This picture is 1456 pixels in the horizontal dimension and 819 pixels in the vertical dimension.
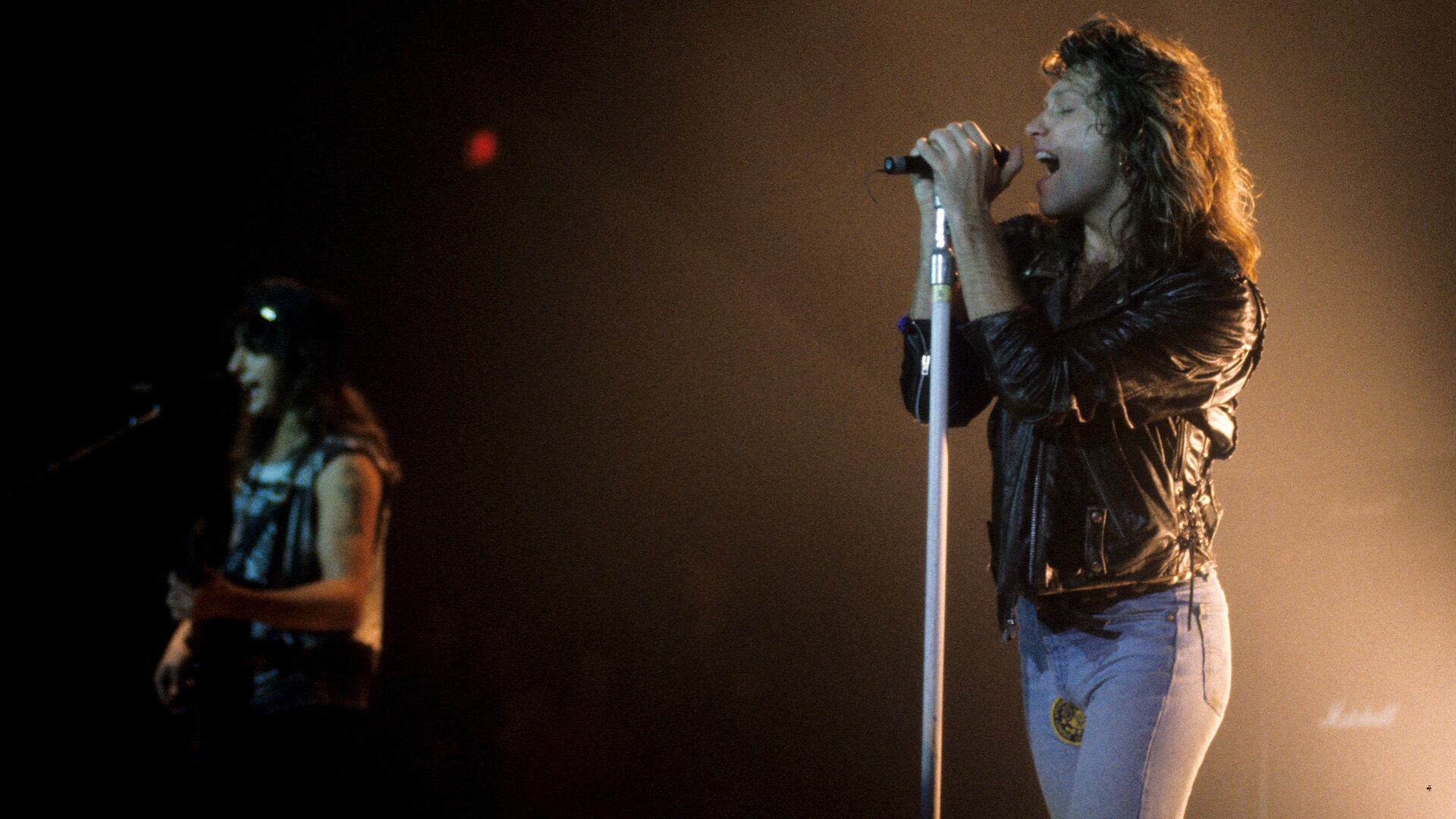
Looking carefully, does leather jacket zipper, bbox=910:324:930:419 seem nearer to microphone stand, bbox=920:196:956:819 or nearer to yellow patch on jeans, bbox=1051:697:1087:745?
microphone stand, bbox=920:196:956:819

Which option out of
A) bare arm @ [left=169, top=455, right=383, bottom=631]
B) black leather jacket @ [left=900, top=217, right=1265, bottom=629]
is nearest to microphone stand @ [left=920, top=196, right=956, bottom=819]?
black leather jacket @ [left=900, top=217, right=1265, bottom=629]

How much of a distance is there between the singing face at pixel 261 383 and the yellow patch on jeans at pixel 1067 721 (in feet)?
5.40

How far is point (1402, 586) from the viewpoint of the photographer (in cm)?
277

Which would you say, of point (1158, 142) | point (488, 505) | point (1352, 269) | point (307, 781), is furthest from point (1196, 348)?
point (488, 505)

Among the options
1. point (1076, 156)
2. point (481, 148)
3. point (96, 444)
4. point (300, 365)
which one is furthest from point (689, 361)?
point (1076, 156)

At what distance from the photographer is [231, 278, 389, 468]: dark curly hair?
2154 millimetres

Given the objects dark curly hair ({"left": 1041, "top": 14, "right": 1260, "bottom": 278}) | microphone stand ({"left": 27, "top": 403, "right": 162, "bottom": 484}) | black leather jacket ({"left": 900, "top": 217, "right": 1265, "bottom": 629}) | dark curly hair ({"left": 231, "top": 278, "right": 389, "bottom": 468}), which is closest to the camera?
black leather jacket ({"left": 900, "top": 217, "right": 1265, "bottom": 629})

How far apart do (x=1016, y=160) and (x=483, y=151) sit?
232cm

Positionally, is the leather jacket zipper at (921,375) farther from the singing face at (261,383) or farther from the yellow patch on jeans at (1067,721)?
the singing face at (261,383)

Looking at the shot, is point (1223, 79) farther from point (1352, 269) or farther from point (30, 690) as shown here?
point (30, 690)

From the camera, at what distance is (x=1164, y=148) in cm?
155

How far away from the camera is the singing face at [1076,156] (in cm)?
159

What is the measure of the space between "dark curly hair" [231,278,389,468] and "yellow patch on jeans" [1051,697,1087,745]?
1448 millimetres

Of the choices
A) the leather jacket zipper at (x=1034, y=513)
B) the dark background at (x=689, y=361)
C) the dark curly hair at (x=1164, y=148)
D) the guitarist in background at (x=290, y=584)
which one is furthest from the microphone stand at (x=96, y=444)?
the dark curly hair at (x=1164, y=148)
